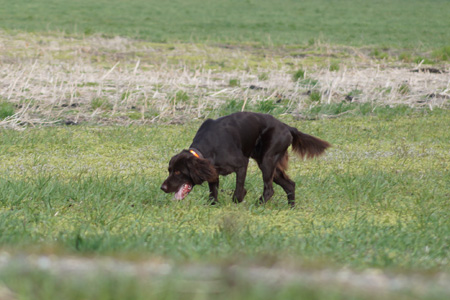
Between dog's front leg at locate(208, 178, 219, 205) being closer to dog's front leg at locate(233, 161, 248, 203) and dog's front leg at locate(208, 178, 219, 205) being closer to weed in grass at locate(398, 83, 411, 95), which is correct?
dog's front leg at locate(233, 161, 248, 203)

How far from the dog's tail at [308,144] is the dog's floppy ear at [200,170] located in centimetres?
119

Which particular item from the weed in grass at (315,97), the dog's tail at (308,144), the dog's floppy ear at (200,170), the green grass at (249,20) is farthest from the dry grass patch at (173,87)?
the green grass at (249,20)

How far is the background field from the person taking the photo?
223cm

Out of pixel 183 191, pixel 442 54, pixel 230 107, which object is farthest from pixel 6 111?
pixel 442 54

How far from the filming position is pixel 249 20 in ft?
123

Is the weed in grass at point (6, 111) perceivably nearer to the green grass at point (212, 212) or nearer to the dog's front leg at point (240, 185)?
the green grass at point (212, 212)

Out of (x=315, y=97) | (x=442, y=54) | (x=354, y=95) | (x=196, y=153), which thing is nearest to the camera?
(x=196, y=153)

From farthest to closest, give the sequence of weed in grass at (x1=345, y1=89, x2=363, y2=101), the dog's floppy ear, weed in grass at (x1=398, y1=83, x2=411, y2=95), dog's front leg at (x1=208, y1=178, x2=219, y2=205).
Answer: weed in grass at (x1=398, y1=83, x2=411, y2=95)
weed in grass at (x1=345, y1=89, x2=363, y2=101)
dog's front leg at (x1=208, y1=178, x2=219, y2=205)
the dog's floppy ear

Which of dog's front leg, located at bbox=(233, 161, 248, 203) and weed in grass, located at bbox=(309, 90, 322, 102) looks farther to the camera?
weed in grass, located at bbox=(309, 90, 322, 102)

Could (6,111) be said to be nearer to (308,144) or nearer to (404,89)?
(308,144)

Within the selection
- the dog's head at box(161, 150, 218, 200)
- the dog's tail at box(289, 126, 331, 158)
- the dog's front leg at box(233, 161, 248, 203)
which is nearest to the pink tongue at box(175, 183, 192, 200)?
the dog's head at box(161, 150, 218, 200)

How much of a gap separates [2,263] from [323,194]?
4240 millimetres

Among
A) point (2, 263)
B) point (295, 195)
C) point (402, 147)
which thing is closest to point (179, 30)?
point (402, 147)

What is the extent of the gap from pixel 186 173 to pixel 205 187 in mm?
886
